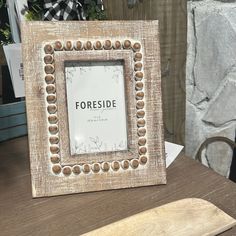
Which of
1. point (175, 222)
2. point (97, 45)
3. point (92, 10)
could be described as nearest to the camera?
point (175, 222)

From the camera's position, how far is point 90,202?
0.66 metres

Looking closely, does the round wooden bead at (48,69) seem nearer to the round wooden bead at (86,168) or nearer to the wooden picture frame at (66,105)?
the wooden picture frame at (66,105)

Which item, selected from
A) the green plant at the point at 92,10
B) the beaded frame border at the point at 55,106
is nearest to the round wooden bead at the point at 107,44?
the beaded frame border at the point at 55,106

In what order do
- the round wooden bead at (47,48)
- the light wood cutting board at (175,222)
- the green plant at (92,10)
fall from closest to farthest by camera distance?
the light wood cutting board at (175,222)
the round wooden bead at (47,48)
the green plant at (92,10)

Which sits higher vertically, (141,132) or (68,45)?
(68,45)

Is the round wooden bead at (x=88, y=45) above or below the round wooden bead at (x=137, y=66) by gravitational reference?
above

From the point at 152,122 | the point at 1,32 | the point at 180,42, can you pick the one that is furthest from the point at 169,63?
the point at 1,32

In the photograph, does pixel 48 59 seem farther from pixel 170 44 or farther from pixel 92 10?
pixel 170 44

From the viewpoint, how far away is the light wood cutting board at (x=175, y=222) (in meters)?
0.56

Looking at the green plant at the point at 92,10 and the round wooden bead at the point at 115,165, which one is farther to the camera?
the green plant at the point at 92,10

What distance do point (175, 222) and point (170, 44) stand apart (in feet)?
1.96

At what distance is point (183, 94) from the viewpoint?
43.9 inches

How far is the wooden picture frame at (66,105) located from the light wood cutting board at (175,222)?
10 centimetres

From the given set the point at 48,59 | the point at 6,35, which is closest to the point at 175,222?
the point at 48,59
